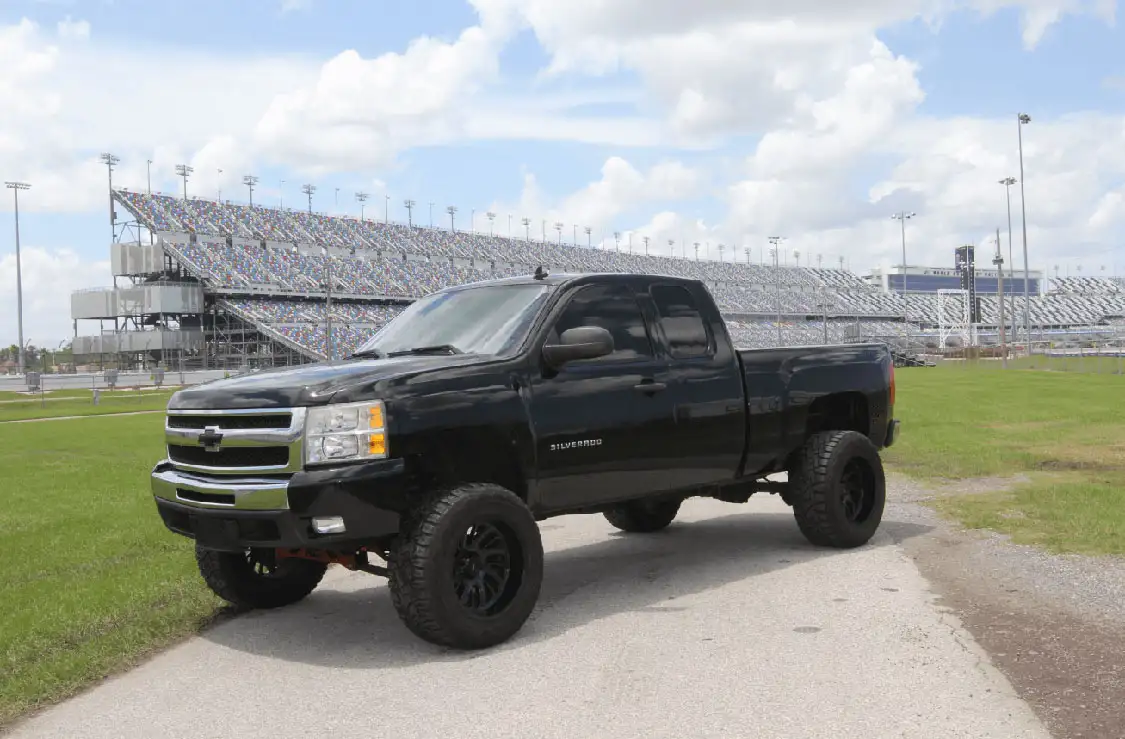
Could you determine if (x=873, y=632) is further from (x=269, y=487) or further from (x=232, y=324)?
(x=232, y=324)

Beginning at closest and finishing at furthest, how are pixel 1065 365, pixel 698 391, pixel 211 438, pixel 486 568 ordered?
pixel 211 438
pixel 486 568
pixel 698 391
pixel 1065 365

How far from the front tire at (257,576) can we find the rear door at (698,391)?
2.45 meters

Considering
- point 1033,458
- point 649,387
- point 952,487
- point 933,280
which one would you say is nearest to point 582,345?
point 649,387

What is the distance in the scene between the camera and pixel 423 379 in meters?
5.71

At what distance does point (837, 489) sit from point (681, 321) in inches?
73.0

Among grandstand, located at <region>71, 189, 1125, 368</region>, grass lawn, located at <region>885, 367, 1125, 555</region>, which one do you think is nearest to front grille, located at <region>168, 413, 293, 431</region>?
grass lawn, located at <region>885, 367, 1125, 555</region>

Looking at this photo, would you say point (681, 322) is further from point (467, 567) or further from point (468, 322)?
point (467, 567)

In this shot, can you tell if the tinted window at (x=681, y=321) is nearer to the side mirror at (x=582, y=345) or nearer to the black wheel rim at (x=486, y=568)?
the side mirror at (x=582, y=345)

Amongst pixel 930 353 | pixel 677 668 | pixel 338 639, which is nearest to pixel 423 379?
pixel 338 639

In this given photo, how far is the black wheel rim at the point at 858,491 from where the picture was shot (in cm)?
838

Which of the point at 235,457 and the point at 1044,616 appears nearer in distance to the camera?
the point at 235,457

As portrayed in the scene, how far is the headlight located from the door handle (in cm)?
191

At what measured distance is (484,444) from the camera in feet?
19.5

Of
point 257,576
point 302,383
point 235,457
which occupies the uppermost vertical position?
point 302,383
